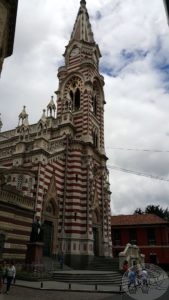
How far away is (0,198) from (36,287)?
6300 millimetres

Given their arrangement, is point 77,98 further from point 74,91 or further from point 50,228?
point 50,228

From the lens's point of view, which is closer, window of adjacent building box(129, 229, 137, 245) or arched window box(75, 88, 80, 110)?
arched window box(75, 88, 80, 110)

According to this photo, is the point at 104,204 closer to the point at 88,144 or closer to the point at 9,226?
the point at 88,144

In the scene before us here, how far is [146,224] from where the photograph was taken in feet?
151

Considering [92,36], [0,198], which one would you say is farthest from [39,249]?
[92,36]

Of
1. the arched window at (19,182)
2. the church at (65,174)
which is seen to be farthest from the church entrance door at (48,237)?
the arched window at (19,182)

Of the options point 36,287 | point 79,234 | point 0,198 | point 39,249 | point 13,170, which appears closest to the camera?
point 36,287

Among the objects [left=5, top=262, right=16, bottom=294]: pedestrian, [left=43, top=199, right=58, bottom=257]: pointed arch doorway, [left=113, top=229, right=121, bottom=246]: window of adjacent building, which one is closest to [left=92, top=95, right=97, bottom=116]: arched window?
[left=43, top=199, right=58, bottom=257]: pointed arch doorway

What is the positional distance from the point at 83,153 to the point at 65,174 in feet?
12.8

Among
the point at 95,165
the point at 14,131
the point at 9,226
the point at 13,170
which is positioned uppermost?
the point at 14,131

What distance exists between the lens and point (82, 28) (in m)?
44.0

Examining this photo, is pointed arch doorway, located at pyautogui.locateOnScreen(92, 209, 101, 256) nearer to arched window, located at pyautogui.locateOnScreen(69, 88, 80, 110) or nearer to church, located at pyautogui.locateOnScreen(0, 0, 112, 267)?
church, located at pyautogui.locateOnScreen(0, 0, 112, 267)

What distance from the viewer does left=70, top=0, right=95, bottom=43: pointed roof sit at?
43062 millimetres

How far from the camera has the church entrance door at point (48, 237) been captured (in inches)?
1071
